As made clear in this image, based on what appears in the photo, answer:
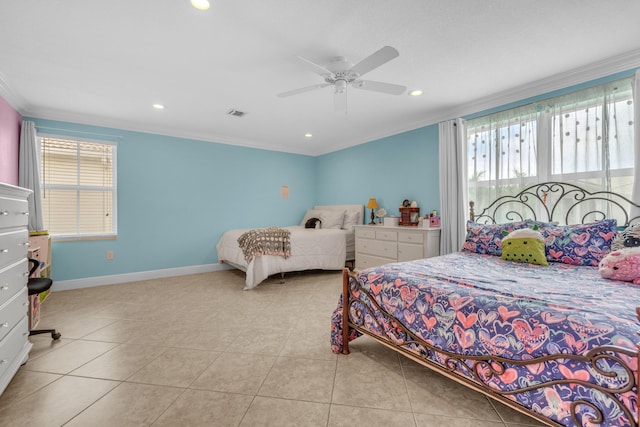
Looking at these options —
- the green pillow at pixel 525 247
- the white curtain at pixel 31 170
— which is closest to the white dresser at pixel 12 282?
the white curtain at pixel 31 170

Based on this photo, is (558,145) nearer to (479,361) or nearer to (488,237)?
(488,237)

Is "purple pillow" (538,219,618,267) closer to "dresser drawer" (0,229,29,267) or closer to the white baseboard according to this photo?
"dresser drawer" (0,229,29,267)

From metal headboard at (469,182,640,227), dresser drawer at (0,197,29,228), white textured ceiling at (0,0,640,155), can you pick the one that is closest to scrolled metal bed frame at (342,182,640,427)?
metal headboard at (469,182,640,227)

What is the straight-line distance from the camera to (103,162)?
4.18 metres

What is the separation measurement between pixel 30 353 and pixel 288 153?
4.78 m

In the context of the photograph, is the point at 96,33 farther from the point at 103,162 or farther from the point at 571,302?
the point at 571,302

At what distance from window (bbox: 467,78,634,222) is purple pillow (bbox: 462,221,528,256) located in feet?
2.26

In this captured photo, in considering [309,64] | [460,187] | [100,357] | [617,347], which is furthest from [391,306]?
[460,187]

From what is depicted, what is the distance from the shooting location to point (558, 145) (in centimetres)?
294

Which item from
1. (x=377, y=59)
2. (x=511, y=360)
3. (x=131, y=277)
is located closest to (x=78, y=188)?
(x=131, y=277)

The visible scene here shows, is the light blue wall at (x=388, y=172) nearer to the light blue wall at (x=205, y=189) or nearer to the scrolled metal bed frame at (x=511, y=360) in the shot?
the light blue wall at (x=205, y=189)

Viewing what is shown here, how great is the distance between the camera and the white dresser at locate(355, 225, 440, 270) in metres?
3.73

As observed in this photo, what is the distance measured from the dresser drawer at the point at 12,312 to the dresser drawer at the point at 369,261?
3.78 metres

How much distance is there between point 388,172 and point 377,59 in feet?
9.49
